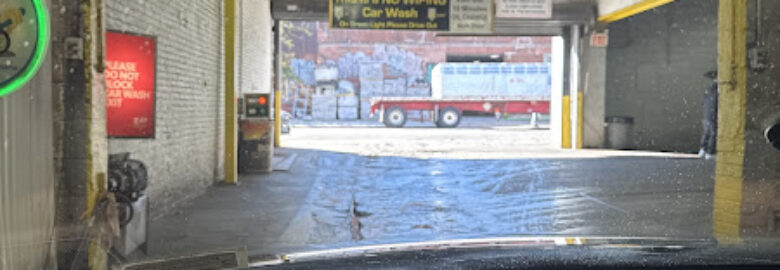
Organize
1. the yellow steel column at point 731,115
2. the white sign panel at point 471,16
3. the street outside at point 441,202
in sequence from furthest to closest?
the white sign panel at point 471,16 < the street outside at point 441,202 < the yellow steel column at point 731,115

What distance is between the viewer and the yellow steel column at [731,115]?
6621mm

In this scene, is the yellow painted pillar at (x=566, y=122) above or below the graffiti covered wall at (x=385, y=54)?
below

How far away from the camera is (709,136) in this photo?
16250 millimetres

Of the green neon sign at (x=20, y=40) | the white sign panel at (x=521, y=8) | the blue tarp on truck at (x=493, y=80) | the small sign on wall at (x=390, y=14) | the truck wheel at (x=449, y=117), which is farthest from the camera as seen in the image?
the blue tarp on truck at (x=493, y=80)

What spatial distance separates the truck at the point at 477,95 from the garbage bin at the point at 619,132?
11.7 m

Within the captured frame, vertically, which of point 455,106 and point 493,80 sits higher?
point 493,80

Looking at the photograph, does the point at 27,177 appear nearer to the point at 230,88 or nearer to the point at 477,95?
the point at 230,88

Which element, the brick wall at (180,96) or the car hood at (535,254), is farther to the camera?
the brick wall at (180,96)

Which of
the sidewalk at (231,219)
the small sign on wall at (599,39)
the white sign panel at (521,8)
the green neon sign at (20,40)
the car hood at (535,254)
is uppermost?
the white sign panel at (521,8)

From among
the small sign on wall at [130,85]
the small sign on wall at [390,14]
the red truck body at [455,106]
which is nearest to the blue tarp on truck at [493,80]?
the red truck body at [455,106]

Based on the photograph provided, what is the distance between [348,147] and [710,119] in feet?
30.4

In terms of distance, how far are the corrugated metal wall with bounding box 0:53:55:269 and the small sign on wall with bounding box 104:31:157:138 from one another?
1.80m

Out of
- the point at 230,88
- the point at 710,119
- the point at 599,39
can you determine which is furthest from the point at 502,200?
the point at 599,39

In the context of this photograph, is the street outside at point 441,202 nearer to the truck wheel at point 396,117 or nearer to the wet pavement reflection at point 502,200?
the wet pavement reflection at point 502,200
